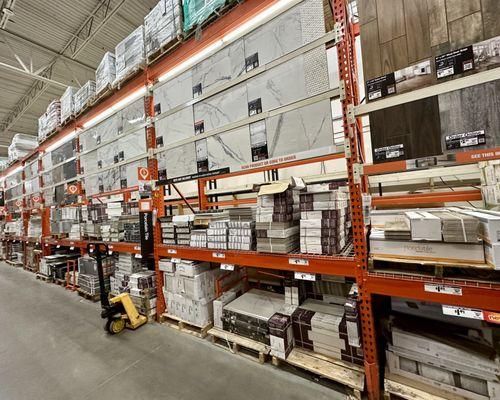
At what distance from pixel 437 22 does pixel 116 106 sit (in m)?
4.88

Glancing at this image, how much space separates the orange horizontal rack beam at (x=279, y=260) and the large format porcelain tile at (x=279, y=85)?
1.58 metres

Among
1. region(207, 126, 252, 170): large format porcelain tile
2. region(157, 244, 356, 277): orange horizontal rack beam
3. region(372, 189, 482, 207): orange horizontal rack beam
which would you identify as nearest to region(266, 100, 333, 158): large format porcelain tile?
region(207, 126, 252, 170): large format porcelain tile

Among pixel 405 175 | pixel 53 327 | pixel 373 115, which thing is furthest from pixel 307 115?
pixel 53 327

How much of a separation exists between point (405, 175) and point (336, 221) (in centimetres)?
229

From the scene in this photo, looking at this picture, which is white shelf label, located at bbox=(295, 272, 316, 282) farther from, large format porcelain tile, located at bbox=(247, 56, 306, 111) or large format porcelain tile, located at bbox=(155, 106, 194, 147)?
large format porcelain tile, located at bbox=(155, 106, 194, 147)

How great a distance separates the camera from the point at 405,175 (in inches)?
140

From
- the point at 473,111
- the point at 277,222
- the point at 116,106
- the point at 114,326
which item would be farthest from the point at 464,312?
the point at 116,106

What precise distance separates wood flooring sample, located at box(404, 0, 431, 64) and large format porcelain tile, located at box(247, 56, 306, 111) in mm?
859

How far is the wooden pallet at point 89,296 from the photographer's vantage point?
4.66 meters

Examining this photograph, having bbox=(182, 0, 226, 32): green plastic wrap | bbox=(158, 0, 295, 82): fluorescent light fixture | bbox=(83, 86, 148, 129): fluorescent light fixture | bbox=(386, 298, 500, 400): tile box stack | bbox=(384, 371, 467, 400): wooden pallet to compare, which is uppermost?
bbox=(182, 0, 226, 32): green plastic wrap

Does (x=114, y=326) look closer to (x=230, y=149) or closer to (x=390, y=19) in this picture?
(x=230, y=149)

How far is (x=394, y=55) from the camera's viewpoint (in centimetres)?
181

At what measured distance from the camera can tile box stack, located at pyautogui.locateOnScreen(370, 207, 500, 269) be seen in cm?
132

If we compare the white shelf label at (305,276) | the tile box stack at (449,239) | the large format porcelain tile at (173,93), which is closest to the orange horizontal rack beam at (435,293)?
the tile box stack at (449,239)
